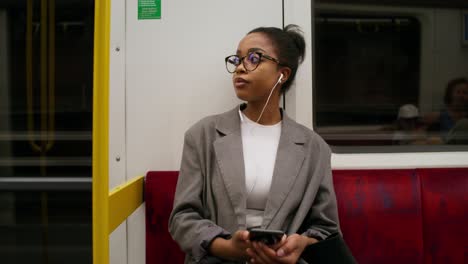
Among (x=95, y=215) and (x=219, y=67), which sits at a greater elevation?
(x=219, y=67)

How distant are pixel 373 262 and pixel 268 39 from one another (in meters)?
1.15

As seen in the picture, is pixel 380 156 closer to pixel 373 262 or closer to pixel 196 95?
pixel 373 262

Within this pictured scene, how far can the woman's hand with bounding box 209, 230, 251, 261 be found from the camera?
141cm

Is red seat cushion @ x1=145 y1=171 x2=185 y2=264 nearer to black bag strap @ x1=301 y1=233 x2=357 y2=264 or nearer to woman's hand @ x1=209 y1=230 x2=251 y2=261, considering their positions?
woman's hand @ x1=209 y1=230 x2=251 y2=261

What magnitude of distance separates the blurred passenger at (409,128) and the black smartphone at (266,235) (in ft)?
3.79

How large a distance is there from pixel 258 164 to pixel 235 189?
0.49 feet

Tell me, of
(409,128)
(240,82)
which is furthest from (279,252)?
(409,128)

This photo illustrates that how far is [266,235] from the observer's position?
1354 mm

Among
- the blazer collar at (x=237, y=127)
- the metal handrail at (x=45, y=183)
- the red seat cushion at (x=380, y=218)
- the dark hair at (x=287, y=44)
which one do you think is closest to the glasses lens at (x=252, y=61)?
the dark hair at (x=287, y=44)

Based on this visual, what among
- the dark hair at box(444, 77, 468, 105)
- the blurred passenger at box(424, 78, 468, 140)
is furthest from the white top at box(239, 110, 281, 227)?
the dark hair at box(444, 77, 468, 105)

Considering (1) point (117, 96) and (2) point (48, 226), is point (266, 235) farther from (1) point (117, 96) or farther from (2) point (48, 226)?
(2) point (48, 226)

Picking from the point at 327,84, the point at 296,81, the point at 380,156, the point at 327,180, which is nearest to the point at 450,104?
the point at 380,156

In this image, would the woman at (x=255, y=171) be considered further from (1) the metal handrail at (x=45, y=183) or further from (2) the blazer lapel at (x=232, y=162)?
(1) the metal handrail at (x=45, y=183)

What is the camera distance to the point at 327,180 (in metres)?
1.72
